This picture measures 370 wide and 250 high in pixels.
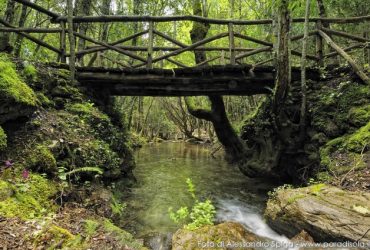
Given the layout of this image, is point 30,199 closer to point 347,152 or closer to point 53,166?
point 53,166

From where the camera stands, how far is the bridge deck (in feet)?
26.5

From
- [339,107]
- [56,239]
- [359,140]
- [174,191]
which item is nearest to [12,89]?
[56,239]

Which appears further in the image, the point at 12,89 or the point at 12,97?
the point at 12,89

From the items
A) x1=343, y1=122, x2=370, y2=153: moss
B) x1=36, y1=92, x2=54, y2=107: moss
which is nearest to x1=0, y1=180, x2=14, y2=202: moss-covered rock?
x1=36, y1=92, x2=54, y2=107: moss

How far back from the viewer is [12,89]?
5082 mm

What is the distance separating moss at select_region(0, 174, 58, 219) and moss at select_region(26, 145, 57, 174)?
245 mm

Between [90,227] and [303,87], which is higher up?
[303,87]

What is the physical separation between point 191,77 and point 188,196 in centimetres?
355

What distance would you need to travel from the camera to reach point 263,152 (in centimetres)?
912

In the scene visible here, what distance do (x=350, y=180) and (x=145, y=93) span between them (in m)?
6.48

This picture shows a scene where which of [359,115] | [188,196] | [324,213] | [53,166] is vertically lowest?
[188,196]

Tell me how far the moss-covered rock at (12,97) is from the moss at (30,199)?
1281 mm

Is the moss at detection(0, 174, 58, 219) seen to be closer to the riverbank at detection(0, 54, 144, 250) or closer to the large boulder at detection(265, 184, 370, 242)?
the riverbank at detection(0, 54, 144, 250)

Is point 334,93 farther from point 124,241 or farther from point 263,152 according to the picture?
point 124,241
